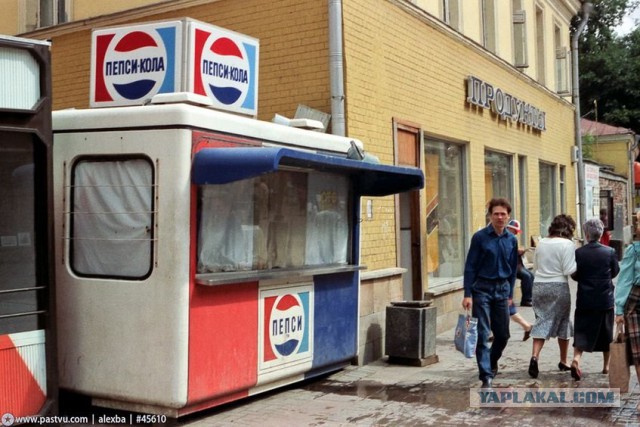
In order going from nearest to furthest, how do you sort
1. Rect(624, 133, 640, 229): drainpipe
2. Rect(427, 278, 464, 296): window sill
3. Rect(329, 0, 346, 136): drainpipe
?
Rect(329, 0, 346, 136): drainpipe, Rect(427, 278, 464, 296): window sill, Rect(624, 133, 640, 229): drainpipe

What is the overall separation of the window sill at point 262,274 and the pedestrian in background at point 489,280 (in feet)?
4.12

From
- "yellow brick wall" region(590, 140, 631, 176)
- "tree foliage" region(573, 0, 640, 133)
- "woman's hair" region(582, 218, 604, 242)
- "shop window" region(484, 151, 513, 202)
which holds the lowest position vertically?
"woman's hair" region(582, 218, 604, 242)

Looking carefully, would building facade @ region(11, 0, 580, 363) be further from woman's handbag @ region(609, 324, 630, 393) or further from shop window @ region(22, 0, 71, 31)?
woman's handbag @ region(609, 324, 630, 393)

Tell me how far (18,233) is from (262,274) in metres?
1.99

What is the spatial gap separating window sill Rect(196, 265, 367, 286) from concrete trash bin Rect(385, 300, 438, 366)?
38.3 inches

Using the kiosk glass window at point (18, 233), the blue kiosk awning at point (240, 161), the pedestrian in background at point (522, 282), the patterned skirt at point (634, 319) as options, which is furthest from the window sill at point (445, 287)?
the kiosk glass window at point (18, 233)

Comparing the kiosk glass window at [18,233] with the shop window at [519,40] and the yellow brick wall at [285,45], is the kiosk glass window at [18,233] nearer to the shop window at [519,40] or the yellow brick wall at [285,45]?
the yellow brick wall at [285,45]

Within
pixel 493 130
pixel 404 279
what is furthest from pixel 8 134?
pixel 493 130

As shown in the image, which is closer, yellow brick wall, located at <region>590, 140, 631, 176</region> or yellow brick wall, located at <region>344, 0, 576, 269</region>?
yellow brick wall, located at <region>344, 0, 576, 269</region>

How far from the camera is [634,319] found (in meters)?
5.98

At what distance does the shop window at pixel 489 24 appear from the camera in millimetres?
13578

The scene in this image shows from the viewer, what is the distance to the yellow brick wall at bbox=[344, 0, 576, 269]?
28.0ft

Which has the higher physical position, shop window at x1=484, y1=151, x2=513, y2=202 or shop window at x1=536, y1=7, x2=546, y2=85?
shop window at x1=536, y1=7, x2=546, y2=85

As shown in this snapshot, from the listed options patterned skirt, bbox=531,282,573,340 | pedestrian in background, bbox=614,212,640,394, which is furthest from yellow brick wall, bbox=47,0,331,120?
pedestrian in background, bbox=614,212,640,394
